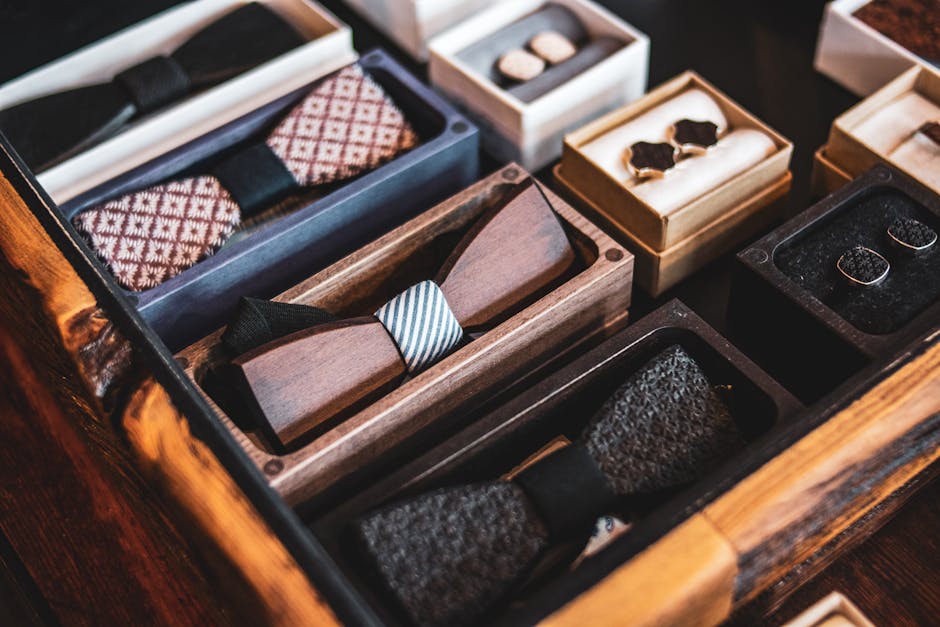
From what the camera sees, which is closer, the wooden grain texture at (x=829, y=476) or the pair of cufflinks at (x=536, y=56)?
the wooden grain texture at (x=829, y=476)

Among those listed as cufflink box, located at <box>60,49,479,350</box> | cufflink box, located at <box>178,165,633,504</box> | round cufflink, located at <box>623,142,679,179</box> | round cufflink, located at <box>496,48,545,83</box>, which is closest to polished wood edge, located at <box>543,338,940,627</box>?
cufflink box, located at <box>178,165,633,504</box>

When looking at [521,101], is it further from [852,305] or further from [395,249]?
[852,305]

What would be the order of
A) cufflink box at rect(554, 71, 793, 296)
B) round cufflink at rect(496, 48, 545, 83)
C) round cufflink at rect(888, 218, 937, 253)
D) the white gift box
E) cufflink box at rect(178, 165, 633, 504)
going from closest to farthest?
cufflink box at rect(178, 165, 633, 504) < round cufflink at rect(888, 218, 937, 253) < cufflink box at rect(554, 71, 793, 296) < the white gift box < round cufflink at rect(496, 48, 545, 83)

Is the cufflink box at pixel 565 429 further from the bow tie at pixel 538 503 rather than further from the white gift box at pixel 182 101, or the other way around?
the white gift box at pixel 182 101

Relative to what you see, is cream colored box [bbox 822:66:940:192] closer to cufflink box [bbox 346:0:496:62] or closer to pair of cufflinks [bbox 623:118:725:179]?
pair of cufflinks [bbox 623:118:725:179]

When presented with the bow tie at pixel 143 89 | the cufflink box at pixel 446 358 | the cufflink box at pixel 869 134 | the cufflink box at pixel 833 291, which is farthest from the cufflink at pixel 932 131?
the bow tie at pixel 143 89

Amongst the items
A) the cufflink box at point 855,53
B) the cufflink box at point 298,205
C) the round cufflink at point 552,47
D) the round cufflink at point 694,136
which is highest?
the cufflink box at point 298,205
